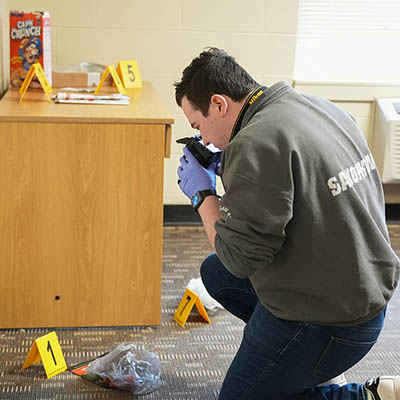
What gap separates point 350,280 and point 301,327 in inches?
6.4

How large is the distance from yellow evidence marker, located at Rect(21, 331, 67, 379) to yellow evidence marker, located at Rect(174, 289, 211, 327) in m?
0.48

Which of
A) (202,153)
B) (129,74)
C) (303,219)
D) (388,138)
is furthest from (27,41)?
(388,138)

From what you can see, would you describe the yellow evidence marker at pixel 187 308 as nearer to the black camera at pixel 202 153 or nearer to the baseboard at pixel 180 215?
the black camera at pixel 202 153

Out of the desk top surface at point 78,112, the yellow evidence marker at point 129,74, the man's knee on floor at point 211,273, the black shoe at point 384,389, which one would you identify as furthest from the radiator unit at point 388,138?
the black shoe at point 384,389

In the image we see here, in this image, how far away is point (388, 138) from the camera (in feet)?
10.8

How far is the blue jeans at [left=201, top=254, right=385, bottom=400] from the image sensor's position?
1.45 meters

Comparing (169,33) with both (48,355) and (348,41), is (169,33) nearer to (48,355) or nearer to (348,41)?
(348,41)

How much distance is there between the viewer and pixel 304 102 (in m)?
1.46

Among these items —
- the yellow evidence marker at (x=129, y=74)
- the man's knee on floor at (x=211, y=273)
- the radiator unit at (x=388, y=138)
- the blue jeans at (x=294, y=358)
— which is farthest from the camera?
the radiator unit at (x=388, y=138)

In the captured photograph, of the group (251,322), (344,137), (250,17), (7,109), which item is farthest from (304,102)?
(250,17)

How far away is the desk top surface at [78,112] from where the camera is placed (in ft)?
6.65

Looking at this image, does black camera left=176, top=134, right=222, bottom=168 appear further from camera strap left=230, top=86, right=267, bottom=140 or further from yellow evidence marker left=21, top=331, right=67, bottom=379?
yellow evidence marker left=21, top=331, right=67, bottom=379

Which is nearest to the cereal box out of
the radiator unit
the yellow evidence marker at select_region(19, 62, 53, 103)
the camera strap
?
the yellow evidence marker at select_region(19, 62, 53, 103)

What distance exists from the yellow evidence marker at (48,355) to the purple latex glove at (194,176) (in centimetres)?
68
